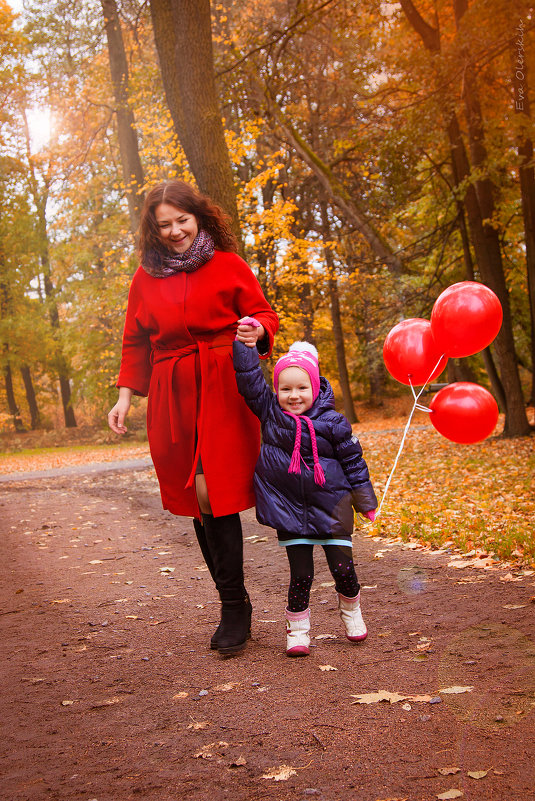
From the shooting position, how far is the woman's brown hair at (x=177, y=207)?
11.3 ft

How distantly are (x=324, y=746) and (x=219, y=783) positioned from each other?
14.9 inches

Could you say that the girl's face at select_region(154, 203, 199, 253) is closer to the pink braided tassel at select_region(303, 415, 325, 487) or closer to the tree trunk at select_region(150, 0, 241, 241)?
the pink braided tassel at select_region(303, 415, 325, 487)

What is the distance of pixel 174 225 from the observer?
3410mm

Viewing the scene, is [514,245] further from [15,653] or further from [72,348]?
[72,348]

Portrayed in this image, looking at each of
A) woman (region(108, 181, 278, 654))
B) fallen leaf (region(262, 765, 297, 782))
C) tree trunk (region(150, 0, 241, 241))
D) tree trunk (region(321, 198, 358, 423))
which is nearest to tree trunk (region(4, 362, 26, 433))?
tree trunk (region(321, 198, 358, 423))

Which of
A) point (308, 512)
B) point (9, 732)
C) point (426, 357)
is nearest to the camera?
point (9, 732)

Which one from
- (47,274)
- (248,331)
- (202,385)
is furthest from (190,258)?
(47,274)

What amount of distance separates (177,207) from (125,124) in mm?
16134

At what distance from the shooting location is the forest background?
993 cm

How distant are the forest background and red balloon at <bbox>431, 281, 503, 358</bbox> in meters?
4.17

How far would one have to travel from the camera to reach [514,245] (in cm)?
1488

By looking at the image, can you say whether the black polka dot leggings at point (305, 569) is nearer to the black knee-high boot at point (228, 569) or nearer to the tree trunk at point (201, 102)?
the black knee-high boot at point (228, 569)

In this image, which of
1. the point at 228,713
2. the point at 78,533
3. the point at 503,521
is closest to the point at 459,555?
the point at 503,521

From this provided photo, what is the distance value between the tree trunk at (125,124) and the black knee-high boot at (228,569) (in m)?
14.4
